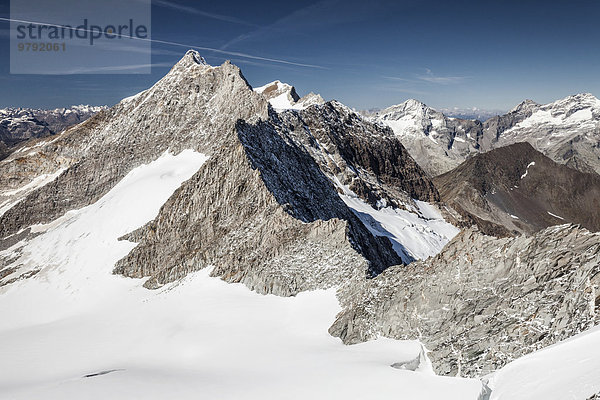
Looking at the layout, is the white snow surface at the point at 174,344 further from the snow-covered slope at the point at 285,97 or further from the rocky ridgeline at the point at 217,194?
the snow-covered slope at the point at 285,97

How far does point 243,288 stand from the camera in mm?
31891

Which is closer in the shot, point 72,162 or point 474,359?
point 474,359

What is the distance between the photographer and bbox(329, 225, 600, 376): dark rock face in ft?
49.5

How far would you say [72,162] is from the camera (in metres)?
78.9

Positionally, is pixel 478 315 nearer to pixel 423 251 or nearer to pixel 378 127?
pixel 423 251

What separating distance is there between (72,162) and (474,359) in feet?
287

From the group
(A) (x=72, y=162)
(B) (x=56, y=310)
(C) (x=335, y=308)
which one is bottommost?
(B) (x=56, y=310)

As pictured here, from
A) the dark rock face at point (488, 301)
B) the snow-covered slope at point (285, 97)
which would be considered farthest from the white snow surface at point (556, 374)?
the snow-covered slope at point (285, 97)

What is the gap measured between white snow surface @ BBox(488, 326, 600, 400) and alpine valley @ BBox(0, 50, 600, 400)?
67 mm

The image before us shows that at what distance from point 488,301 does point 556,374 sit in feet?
17.9

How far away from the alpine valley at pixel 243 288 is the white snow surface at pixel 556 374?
0.07 metres

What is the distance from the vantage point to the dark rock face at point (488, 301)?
15.1 m

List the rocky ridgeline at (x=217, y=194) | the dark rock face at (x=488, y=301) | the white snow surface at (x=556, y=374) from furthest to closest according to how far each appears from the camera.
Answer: the rocky ridgeline at (x=217, y=194) → the dark rock face at (x=488, y=301) → the white snow surface at (x=556, y=374)

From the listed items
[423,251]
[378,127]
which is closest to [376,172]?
[378,127]
